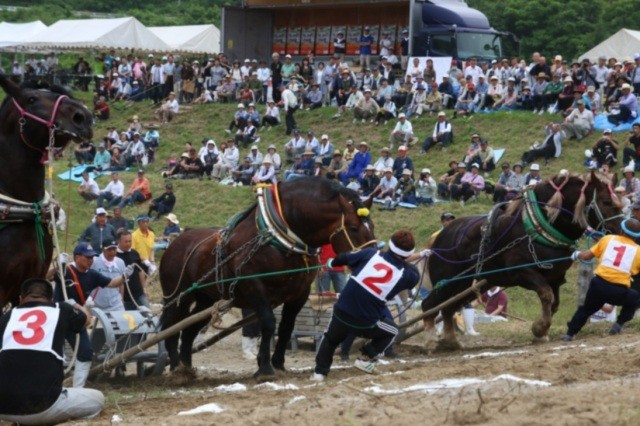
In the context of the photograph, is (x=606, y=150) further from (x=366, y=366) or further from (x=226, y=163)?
(x=366, y=366)

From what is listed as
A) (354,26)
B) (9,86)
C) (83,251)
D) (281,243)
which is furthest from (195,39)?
(9,86)

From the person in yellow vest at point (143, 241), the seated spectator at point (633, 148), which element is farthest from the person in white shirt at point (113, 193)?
the seated spectator at point (633, 148)

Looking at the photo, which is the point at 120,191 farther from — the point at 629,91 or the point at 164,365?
the point at 164,365

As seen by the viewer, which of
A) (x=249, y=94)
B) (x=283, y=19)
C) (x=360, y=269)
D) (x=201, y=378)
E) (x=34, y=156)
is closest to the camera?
(x=34, y=156)

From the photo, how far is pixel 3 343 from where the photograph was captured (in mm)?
8969

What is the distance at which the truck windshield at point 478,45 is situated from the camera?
112ft

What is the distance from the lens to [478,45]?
34.9 meters

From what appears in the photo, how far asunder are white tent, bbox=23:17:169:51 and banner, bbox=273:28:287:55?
5.09 metres

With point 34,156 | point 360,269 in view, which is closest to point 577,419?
point 360,269

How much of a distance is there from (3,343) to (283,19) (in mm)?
32501

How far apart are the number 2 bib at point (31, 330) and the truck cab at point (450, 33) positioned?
25.8 meters

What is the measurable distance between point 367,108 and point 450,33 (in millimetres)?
3574

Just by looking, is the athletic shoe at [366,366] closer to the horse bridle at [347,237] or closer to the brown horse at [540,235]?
the horse bridle at [347,237]

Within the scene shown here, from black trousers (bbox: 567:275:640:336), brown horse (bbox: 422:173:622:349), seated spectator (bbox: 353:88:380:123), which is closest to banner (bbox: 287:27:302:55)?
seated spectator (bbox: 353:88:380:123)
